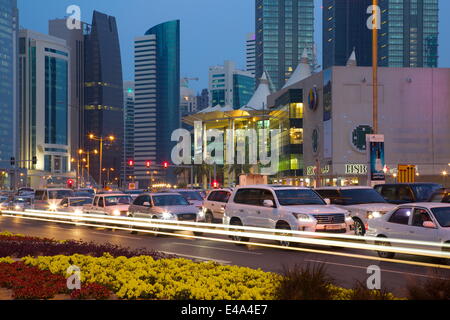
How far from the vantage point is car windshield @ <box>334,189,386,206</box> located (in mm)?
24188

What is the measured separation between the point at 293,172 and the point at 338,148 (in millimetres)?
20601

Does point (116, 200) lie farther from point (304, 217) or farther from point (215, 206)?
point (304, 217)

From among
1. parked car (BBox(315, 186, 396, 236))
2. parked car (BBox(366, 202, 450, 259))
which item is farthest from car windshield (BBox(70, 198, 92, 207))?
parked car (BBox(366, 202, 450, 259))

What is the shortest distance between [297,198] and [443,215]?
5.98 meters

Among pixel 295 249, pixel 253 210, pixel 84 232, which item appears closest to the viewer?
pixel 295 249

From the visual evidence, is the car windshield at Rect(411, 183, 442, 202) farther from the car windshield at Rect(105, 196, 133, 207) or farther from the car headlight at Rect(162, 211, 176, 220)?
the car windshield at Rect(105, 196, 133, 207)

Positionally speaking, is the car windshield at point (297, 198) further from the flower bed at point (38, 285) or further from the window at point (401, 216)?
the flower bed at point (38, 285)

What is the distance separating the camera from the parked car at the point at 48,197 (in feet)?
132

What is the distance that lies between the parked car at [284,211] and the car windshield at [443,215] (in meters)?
4.04

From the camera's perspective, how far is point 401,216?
16828 mm


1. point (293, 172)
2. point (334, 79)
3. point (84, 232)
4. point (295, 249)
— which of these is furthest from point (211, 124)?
point (295, 249)

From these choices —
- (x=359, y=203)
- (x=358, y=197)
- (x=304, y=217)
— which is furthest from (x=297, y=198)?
(x=358, y=197)
